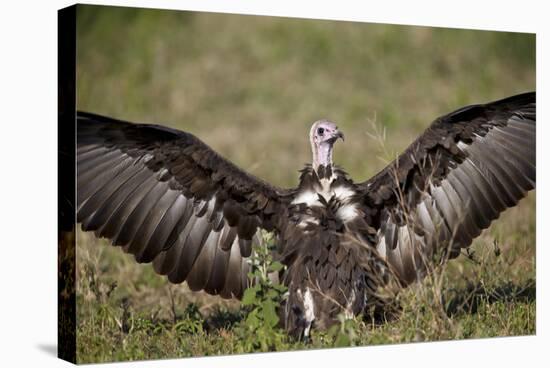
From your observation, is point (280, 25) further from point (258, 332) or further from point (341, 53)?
point (258, 332)

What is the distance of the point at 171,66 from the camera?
530 inches

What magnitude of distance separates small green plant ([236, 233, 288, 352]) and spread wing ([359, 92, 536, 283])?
882 millimetres

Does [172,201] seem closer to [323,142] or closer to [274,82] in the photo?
[323,142]

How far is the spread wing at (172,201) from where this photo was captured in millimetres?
7602

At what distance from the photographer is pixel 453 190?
8484mm

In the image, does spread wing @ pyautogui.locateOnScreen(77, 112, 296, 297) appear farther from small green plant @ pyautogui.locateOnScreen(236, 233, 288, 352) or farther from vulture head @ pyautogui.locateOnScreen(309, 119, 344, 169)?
vulture head @ pyautogui.locateOnScreen(309, 119, 344, 169)

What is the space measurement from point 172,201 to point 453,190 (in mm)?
2168

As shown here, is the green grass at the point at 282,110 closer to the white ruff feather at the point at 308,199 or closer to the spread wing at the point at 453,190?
the spread wing at the point at 453,190

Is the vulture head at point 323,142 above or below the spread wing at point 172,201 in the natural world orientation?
above

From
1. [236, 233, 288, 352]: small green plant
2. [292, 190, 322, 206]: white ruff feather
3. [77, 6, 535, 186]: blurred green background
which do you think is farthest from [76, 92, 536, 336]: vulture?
[77, 6, 535, 186]: blurred green background

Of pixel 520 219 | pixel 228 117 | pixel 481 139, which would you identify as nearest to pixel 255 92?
pixel 228 117

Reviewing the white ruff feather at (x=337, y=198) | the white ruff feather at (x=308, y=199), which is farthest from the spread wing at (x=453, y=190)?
the white ruff feather at (x=308, y=199)

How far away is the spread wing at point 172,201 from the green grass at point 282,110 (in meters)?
0.31

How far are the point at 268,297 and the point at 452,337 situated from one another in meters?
1.45
